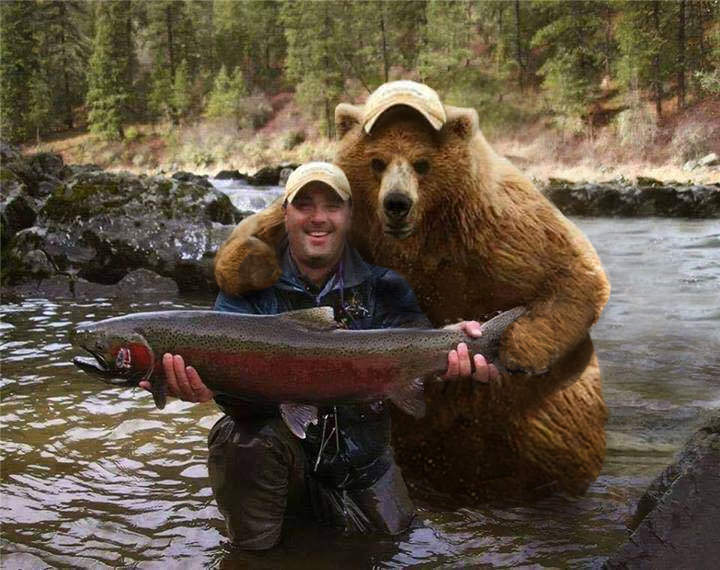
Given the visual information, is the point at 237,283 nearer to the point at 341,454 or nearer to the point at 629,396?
the point at 341,454

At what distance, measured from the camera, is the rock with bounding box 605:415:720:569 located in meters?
2.43

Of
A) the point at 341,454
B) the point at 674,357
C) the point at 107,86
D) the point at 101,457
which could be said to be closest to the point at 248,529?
the point at 341,454

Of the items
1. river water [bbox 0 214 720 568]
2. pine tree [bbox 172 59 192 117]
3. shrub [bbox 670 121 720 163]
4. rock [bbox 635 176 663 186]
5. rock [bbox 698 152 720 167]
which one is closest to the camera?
river water [bbox 0 214 720 568]

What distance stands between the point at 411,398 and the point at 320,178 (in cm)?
86

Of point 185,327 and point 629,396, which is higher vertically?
point 185,327

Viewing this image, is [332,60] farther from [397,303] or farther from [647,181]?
[397,303]

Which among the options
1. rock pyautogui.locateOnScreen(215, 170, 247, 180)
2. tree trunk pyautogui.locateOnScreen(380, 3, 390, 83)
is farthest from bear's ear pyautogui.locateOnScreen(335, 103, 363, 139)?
tree trunk pyautogui.locateOnScreen(380, 3, 390, 83)

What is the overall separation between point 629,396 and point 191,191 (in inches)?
271

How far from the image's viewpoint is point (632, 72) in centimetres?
2992

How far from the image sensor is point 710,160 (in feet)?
77.5

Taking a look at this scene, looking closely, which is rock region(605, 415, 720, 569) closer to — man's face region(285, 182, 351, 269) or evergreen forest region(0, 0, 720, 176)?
man's face region(285, 182, 351, 269)

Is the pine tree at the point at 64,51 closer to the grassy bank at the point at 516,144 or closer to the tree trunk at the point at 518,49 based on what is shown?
the grassy bank at the point at 516,144

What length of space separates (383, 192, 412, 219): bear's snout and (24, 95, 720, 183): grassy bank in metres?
21.5

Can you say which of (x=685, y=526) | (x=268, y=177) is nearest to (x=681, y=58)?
(x=268, y=177)
